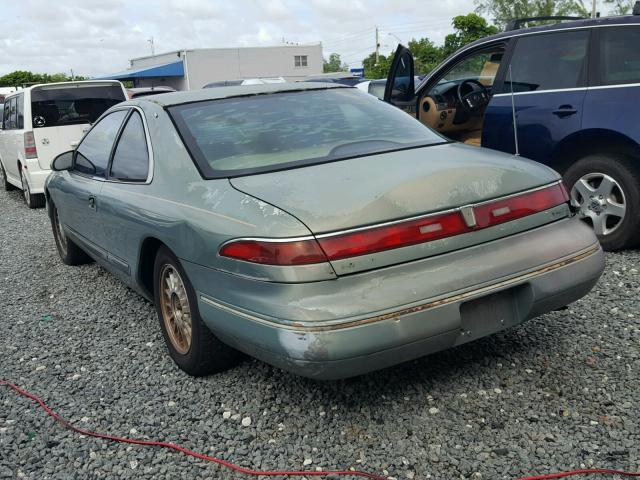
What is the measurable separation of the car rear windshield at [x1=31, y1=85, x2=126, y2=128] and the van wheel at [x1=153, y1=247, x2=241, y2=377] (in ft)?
21.3

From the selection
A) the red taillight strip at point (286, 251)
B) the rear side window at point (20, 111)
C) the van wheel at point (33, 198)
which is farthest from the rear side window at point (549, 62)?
the van wheel at point (33, 198)

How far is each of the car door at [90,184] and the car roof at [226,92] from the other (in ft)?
1.66

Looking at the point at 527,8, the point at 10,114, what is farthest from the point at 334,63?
the point at 10,114

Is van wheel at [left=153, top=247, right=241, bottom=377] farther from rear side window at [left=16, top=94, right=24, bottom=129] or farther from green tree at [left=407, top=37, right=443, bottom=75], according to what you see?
green tree at [left=407, top=37, right=443, bottom=75]

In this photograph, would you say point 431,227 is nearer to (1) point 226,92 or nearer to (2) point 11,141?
(1) point 226,92

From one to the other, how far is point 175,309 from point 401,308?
4.77ft

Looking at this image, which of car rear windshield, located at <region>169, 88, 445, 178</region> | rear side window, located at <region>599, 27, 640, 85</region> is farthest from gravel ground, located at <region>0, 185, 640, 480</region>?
rear side window, located at <region>599, 27, 640, 85</region>

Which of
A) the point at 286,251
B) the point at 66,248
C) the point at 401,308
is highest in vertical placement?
the point at 286,251

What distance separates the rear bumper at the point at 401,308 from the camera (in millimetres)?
2582

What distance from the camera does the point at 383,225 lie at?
271 centimetres

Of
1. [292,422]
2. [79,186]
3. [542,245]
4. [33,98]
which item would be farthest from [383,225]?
[33,98]

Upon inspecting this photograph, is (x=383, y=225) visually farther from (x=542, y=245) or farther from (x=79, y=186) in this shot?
(x=79, y=186)

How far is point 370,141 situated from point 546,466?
1.83 meters

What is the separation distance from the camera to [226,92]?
4004mm
